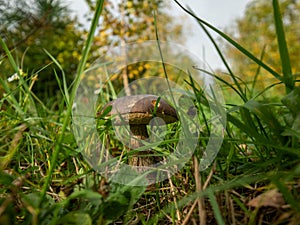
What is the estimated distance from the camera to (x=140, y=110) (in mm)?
987

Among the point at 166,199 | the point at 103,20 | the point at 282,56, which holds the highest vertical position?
the point at 103,20

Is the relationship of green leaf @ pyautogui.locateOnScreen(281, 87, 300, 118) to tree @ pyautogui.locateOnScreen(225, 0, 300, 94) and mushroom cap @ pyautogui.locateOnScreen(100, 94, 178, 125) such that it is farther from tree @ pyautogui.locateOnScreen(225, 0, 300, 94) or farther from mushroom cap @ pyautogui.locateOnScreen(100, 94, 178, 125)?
tree @ pyautogui.locateOnScreen(225, 0, 300, 94)

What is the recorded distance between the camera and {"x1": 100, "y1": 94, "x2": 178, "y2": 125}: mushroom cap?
99 centimetres

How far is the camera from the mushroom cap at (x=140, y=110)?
0.99 meters

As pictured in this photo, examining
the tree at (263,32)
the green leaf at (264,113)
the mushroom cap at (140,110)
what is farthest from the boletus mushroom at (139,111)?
the tree at (263,32)

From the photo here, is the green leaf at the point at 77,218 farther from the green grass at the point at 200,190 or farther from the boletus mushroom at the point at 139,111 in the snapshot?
the boletus mushroom at the point at 139,111

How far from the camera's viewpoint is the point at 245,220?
0.48 meters

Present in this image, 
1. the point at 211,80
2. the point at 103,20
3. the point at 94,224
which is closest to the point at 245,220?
the point at 94,224

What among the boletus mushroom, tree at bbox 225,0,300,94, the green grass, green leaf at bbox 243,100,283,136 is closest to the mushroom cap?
the boletus mushroom

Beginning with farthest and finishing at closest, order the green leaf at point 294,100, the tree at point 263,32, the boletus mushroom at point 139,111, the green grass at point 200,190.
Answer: the tree at point 263,32, the boletus mushroom at point 139,111, the green leaf at point 294,100, the green grass at point 200,190

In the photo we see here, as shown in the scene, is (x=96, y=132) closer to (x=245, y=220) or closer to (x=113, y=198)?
(x=113, y=198)

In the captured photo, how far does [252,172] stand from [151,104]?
0.47m

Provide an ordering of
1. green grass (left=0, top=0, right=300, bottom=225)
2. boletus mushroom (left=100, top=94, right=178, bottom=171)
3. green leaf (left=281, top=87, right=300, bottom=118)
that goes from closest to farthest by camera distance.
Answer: green grass (left=0, top=0, right=300, bottom=225) → green leaf (left=281, top=87, right=300, bottom=118) → boletus mushroom (left=100, top=94, right=178, bottom=171)

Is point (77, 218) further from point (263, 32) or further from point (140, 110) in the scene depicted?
point (263, 32)
